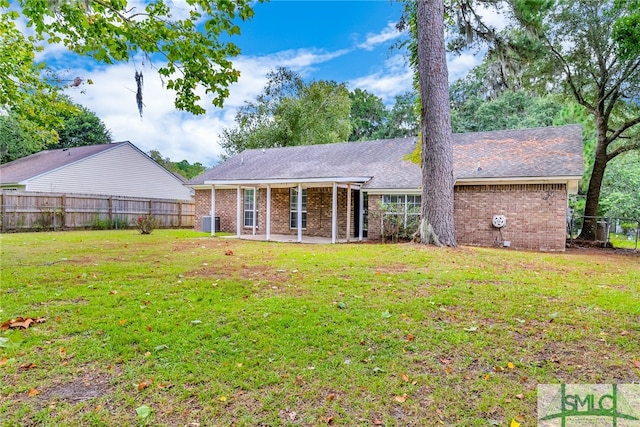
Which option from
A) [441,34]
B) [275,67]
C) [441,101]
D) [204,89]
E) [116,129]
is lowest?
[204,89]

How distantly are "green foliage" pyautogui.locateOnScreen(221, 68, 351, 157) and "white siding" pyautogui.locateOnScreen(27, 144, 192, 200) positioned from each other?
311 inches

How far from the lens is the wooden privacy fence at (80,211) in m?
16.7

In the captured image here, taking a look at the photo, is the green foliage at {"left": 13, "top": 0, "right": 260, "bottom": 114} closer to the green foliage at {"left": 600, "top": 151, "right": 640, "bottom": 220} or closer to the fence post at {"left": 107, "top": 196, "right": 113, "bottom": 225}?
the fence post at {"left": 107, "top": 196, "right": 113, "bottom": 225}

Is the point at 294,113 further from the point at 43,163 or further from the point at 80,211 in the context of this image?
the point at 43,163

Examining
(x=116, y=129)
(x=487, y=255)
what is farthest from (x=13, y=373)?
(x=116, y=129)

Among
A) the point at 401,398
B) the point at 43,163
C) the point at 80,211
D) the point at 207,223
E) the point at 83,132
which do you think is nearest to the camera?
the point at 401,398

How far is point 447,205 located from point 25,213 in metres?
18.0

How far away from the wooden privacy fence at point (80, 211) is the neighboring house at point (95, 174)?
292 cm

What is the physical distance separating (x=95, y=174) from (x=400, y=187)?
1838 cm

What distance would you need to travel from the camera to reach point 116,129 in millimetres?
37312

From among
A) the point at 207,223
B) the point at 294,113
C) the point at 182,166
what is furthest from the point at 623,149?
the point at 182,166

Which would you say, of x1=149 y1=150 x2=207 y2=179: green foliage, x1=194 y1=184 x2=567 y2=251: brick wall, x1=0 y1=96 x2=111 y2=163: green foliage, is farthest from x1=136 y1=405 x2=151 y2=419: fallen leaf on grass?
x1=149 y1=150 x2=207 y2=179: green foliage

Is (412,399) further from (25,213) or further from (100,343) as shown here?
(25,213)

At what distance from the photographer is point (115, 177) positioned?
76.6 ft
